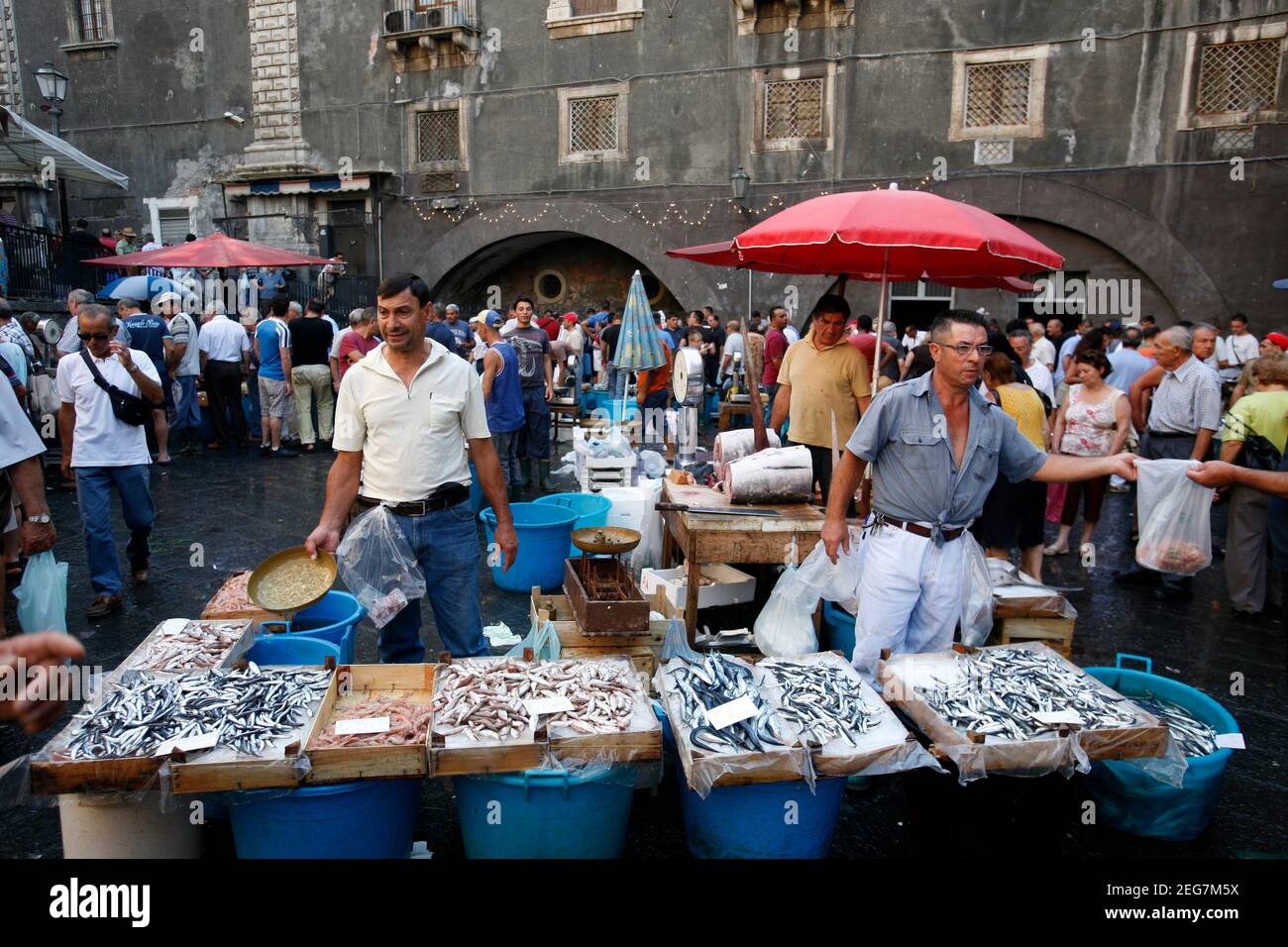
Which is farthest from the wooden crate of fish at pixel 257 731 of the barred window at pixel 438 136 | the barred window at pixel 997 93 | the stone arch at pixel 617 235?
the barred window at pixel 438 136

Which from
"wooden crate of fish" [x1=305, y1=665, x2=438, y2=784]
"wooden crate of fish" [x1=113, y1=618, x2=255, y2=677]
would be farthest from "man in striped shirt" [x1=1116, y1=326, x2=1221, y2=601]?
"wooden crate of fish" [x1=113, y1=618, x2=255, y2=677]

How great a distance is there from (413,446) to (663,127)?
17908mm

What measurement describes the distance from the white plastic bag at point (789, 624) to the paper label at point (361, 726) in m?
2.29

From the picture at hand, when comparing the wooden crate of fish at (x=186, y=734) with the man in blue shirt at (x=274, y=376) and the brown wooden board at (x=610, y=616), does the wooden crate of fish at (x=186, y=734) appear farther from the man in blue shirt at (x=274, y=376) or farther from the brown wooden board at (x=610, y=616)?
the man in blue shirt at (x=274, y=376)

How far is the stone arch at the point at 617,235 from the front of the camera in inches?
813

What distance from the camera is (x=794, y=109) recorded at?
19250mm

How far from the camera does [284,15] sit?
73.6ft

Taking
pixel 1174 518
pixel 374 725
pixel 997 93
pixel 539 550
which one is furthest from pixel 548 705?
pixel 997 93

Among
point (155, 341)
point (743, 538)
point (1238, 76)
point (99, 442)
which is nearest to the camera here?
point (743, 538)

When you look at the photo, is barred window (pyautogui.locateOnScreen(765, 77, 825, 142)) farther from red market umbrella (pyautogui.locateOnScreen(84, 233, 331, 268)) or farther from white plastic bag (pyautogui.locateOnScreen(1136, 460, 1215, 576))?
white plastic bag (pyautogui.locateOnScreen(1136, 460, 1215, 576))

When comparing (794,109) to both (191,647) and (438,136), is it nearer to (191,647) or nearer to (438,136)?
(438,136)

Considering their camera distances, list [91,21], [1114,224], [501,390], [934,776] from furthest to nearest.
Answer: [91,21] → [1114,224] → [501,390] → [934,776]

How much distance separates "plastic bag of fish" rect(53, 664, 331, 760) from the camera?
3.05 meters
